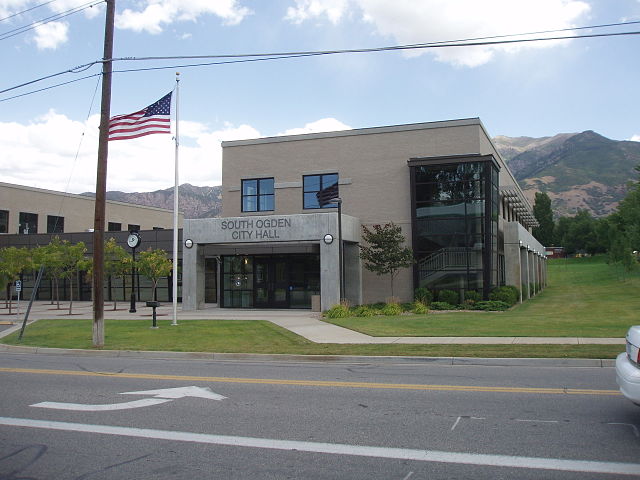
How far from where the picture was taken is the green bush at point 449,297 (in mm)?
26969

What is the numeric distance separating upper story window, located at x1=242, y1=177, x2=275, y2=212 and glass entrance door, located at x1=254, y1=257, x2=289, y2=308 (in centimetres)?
335

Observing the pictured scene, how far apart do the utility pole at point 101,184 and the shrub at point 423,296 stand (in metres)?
15.3

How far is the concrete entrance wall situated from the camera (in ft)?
84.3

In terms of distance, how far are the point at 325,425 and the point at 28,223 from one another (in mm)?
45583

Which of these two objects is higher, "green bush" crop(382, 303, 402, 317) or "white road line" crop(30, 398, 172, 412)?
"green bush" crop(382, 303, 402, 317)

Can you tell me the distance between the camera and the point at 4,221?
44.4m

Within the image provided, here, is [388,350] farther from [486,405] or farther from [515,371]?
[486,405]

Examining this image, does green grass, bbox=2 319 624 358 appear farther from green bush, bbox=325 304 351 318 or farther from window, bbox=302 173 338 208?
window, bbox=302 173 338 208

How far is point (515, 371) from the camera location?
35.4 ft

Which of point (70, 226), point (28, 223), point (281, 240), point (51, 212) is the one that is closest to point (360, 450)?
point (281, 240)

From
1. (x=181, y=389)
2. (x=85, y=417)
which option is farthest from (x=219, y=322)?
(x=85, y=417)

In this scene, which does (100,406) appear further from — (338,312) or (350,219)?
(350,219)

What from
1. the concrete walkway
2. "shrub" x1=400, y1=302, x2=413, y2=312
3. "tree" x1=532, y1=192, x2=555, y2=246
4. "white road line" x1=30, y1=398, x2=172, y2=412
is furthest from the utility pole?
"tree" x1=532, y1=192, x2=555, y2=246

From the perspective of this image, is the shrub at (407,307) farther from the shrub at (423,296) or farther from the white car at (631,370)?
the white car at (631,370)
